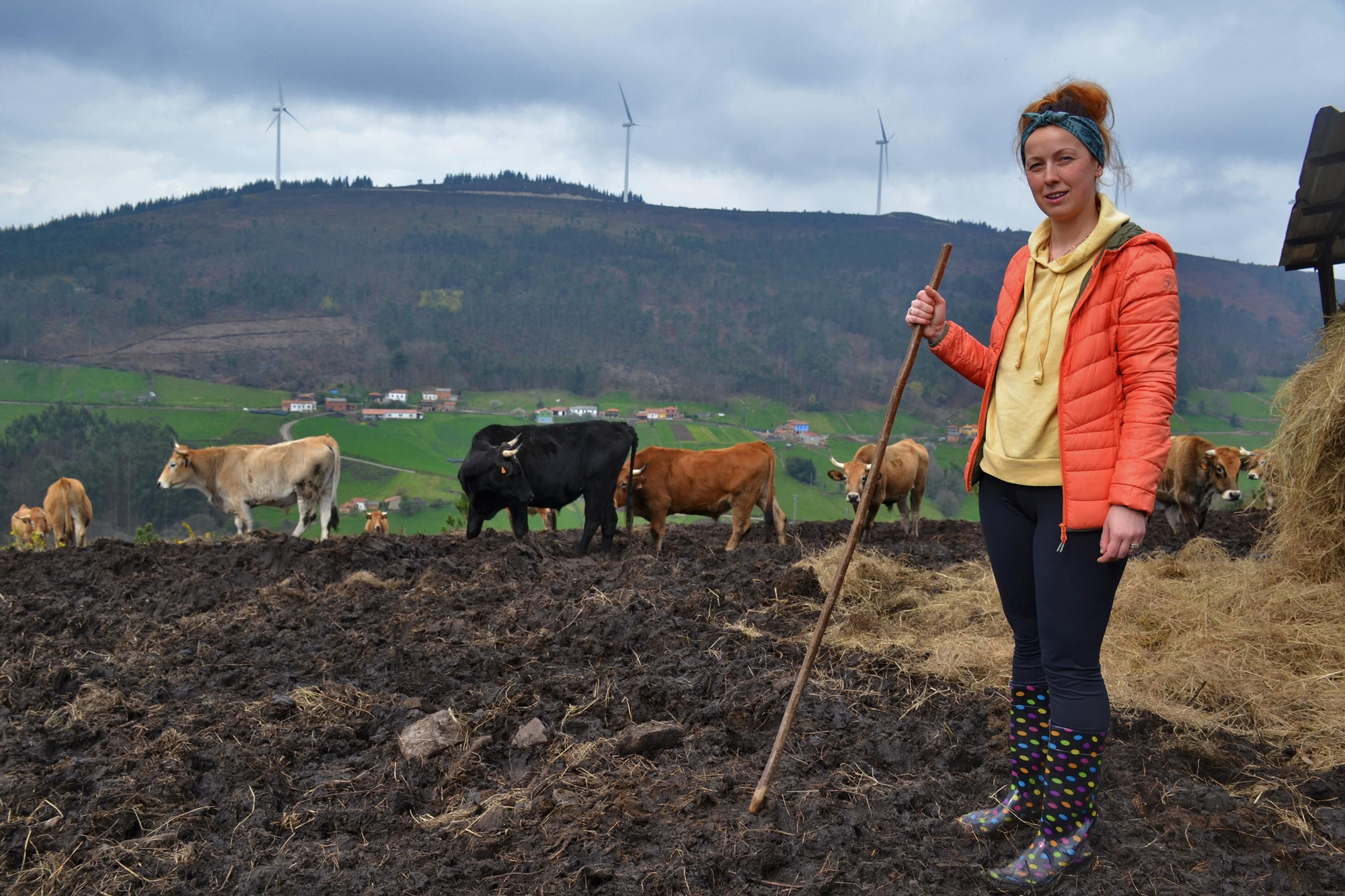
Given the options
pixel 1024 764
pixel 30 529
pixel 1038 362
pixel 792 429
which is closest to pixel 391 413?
pixel 792 429

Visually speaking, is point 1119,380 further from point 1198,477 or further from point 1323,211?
point 1198,477

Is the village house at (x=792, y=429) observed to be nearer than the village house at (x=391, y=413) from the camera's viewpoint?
Yes

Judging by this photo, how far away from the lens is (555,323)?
77.4m

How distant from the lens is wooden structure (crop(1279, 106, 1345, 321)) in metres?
6.70

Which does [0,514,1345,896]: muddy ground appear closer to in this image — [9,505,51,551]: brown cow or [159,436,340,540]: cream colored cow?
[9,505,51,551]: brown cow

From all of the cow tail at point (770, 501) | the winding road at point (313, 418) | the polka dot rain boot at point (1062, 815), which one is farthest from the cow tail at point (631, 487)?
the winding road at point (313, 418)

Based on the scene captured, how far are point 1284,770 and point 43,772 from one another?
546 cm

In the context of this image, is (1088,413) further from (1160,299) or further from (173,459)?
(173,459)

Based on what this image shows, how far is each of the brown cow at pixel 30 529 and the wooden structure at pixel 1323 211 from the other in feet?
51.2

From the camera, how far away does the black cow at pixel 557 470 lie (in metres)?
11.0

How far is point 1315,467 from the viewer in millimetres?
6207

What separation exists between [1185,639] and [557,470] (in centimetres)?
757

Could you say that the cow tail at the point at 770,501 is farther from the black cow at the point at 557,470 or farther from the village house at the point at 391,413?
the village house at the point at 391,413

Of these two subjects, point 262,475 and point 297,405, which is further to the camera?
point 297,405
